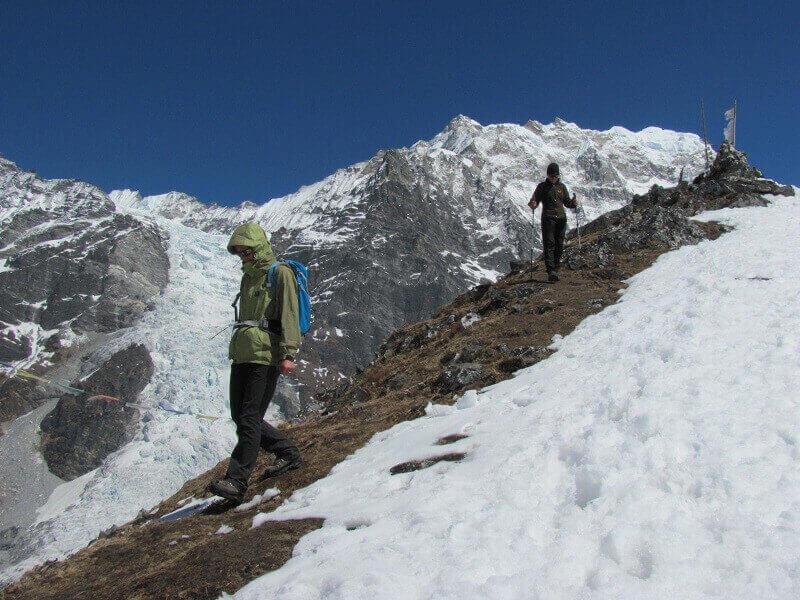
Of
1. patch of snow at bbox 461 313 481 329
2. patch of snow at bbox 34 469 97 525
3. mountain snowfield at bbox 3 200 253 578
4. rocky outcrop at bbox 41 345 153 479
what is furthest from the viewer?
rocky outcrop at bbox 41 345 153 479

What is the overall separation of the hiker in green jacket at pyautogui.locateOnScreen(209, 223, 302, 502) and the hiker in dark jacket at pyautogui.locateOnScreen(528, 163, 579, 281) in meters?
10.2

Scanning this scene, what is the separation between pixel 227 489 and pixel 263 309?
7.45ft

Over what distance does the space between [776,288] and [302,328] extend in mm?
8504

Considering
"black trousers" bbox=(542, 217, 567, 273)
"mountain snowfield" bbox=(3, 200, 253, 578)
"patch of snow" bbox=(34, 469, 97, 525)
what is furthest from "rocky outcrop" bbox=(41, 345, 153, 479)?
"black trousers" bbox=(542, 217, 567, 273)

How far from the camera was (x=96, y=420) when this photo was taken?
14850 centimetres

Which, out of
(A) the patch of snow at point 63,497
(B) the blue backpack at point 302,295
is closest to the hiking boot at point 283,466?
(B) the blue backpack at point 302,295

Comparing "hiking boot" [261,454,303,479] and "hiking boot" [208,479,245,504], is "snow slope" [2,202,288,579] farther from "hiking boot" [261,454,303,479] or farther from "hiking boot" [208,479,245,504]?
"hiking boot" [208,479,245,504]

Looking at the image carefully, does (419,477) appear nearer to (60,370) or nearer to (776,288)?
(776,288)

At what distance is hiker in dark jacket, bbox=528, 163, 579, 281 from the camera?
50.7ft

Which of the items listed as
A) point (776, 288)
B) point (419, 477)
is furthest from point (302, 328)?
point (776, 288)

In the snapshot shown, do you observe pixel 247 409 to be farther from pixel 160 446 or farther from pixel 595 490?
pixel 160 446

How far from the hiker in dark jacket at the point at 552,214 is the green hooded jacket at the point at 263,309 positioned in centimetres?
1019

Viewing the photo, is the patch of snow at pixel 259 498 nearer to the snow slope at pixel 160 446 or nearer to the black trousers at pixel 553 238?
the black trousers at pixel 553 238

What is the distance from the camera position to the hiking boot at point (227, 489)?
21.6 feet
